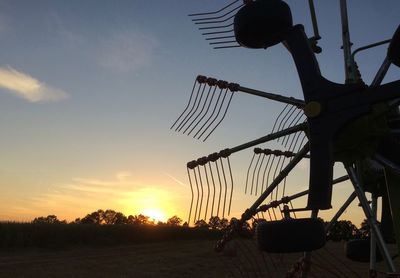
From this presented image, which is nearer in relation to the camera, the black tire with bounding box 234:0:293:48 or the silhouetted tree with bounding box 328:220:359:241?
the black tire with bounding box 234:0:293:48

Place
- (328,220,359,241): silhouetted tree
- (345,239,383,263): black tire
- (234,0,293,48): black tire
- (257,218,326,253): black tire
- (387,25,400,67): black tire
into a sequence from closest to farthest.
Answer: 1. (257,218,326,253): black tire
2. (387,25,400,67): black tire
3. (234,0,293,48): black tire
4. (345,239,383,263): black tire
5. (328,220,359,241): silhouetted tree

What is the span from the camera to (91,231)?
42031 millimetres

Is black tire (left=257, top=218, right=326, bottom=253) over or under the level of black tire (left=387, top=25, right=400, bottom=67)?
under

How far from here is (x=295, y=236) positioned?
161 inches

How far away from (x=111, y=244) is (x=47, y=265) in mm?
17371

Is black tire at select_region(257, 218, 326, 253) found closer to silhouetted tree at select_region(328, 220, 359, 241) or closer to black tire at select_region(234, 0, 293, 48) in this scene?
black tire at select_region(234, 0, 293, 48)

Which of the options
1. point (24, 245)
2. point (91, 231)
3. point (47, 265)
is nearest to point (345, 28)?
point (47, 265)

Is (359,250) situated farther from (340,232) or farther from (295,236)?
(340,232)

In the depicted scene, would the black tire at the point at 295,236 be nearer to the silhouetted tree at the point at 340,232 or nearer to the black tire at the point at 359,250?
the black tire at the point at 359,250

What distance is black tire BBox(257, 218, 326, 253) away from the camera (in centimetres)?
407

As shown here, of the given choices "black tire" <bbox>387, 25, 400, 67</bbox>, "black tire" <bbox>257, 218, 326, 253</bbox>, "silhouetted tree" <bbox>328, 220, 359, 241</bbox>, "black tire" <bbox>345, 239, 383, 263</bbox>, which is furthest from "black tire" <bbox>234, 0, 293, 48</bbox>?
"silhouetted tree" <bbox>328, 220, 359, 241</bbox>

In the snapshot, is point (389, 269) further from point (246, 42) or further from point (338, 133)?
point (246, 42)

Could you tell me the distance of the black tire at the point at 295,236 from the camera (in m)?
4.07

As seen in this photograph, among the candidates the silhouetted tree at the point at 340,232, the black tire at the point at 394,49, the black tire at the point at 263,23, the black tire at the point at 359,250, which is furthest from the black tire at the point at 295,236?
the silhouetted tree at the point at 340,232
